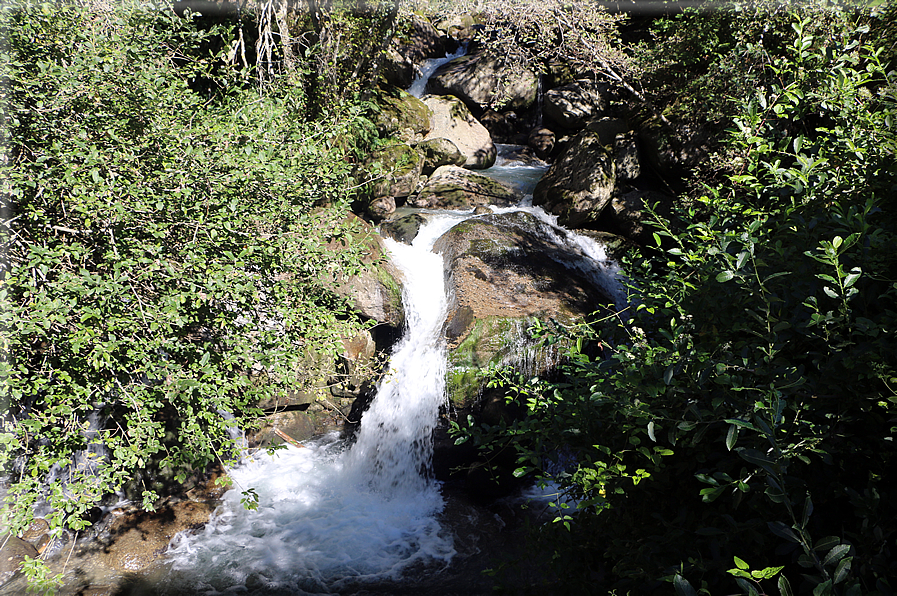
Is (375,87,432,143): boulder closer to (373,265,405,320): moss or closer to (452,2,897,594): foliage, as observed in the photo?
(373,265,405,320): moss

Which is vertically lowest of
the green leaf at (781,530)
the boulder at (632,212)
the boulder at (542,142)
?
the green leaf at (781,530)

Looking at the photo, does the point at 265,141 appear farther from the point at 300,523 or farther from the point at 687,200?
the point at 687,200

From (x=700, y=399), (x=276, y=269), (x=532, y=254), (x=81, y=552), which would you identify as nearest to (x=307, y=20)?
(x=532, y=254)

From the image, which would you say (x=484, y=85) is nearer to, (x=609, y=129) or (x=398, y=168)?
(x=609, y=129)

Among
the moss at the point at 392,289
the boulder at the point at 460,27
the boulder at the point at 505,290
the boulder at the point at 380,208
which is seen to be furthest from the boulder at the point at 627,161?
the boulder at the point at 460,27

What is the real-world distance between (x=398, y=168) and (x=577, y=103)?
650 cm

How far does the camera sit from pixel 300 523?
5945 millimetres

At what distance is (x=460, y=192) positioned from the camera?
11477mm

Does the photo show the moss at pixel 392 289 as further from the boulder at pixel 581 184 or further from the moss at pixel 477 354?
the boulder at pixel 581 184

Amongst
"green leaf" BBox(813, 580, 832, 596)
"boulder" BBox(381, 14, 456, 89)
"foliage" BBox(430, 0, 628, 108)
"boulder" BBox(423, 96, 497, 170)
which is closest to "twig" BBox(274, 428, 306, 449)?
"green leaf" BBox(813, 580, 832, 596)

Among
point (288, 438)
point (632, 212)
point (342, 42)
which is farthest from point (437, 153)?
point (288, 438)

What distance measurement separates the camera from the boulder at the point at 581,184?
33.8ft

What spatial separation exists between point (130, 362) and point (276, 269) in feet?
4.48

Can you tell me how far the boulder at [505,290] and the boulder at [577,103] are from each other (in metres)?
5.81
